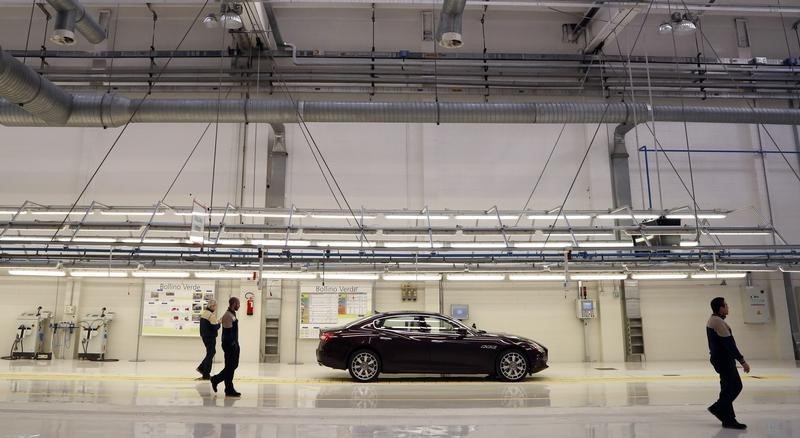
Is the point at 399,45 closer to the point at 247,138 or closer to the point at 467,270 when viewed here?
the point at 247,138

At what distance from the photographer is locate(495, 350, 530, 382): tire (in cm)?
895

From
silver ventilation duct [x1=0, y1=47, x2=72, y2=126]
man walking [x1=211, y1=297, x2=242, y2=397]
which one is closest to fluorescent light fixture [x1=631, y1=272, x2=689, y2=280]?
man walking [x1=211, y1=297, x2=242, y2=397]

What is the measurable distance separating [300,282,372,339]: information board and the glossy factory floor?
8.72 feet

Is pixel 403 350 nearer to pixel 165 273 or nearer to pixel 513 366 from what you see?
pixel 513 366

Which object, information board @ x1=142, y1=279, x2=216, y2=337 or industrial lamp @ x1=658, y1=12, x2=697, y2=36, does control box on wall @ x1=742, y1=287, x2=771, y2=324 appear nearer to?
industrial lamp @ x1=658, y1=12, x2=697, y2=36

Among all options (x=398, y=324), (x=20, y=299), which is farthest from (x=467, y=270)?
(x=20, y=299)

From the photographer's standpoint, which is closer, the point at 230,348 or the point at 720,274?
the point at 230,348

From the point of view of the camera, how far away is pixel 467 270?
1127cm

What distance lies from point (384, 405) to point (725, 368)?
13.1 feet

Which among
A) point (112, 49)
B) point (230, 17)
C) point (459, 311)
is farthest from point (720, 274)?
point (112, 49)

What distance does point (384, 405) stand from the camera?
21.5 feet

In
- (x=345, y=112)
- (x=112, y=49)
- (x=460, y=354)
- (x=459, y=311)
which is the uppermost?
(x=112, y=49)

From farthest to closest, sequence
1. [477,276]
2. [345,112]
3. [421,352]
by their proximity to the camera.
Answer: [345,112] → [477,276] → [421,352]

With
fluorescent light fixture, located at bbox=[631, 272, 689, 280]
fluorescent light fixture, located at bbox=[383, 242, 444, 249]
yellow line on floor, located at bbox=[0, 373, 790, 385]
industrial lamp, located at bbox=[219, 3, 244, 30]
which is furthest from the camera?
fluorescent light fixture, located at bbox=[631, 272, 689, 280]
